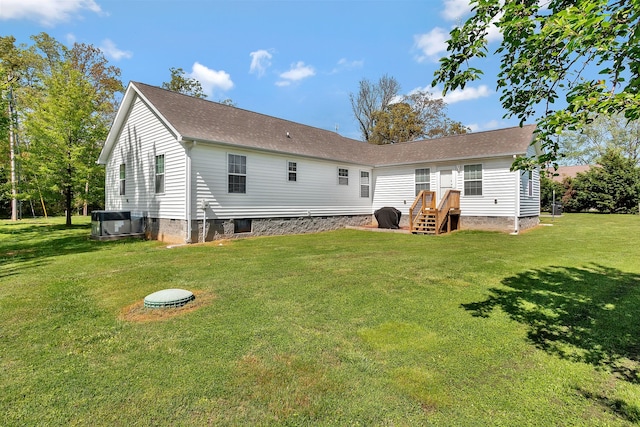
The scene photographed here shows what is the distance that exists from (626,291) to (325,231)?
1083 cm

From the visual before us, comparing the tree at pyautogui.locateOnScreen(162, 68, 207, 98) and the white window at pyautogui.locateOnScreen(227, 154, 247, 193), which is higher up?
the tree at pyautogui.locateOnScreen(162, 68, 207, 98)

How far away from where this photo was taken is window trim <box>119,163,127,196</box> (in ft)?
45.1

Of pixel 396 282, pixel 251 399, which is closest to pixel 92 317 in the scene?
pixel 251 399

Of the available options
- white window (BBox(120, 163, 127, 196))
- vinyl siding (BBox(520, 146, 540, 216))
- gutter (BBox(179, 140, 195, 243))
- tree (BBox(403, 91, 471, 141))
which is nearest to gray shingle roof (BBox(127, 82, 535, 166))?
gutter (BBox(179, 140, 195, 243))

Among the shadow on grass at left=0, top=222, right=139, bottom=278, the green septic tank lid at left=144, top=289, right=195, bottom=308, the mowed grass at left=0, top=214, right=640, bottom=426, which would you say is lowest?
the mowed grass at left=0, top=214, right=640, bottom=426

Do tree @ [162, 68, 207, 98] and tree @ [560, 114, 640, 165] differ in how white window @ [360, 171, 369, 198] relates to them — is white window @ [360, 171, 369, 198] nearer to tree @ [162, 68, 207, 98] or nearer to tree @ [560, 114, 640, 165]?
tree @ [162, 68, 207, 98]

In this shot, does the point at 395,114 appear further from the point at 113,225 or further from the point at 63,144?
the point at 113,225

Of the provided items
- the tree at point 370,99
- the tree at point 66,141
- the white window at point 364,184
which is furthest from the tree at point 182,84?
the white window at point 364,184

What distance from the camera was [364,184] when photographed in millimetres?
17203

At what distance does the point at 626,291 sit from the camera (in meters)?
4.84

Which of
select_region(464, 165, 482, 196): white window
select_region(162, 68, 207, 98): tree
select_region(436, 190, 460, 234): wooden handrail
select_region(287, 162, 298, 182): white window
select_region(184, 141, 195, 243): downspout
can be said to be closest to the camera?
select_region(184, 141, 195, 243): downspout

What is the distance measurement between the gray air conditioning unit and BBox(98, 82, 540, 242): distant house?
43cm

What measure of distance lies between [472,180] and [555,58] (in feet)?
40.0

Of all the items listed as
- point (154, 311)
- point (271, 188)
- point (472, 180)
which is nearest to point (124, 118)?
point (271, 188)
